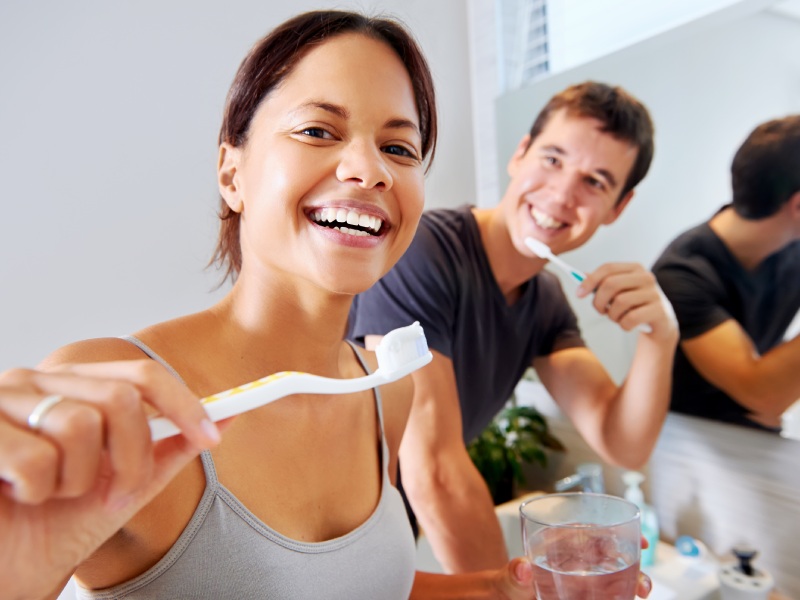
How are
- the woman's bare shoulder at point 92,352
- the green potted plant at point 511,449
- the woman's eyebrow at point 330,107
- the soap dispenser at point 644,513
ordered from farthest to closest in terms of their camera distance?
1. the green potted plant at point 511,449
2. the soap dispenser at point 644,513
3. the woman's eyebrow at point 330,107
4. the woman's bare shoulder at point 92,352

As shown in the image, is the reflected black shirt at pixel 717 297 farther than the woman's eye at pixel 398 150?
Yes

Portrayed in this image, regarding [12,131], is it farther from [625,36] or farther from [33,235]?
[625,36]

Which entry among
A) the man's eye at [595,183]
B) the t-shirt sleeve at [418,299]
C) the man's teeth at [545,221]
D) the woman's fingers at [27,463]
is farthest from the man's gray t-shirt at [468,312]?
the woman's fingers at [27,463]

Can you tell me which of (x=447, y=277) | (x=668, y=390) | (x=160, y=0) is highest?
(x=160, y=0)

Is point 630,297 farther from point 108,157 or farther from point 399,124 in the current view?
point 108,157

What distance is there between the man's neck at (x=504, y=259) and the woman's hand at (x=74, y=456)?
2.86 ft

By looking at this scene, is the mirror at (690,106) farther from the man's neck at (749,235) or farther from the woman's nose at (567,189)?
the woman's nose at (567,189)

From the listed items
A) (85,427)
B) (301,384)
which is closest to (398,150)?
(301,384)

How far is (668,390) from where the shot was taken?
3.56 ft

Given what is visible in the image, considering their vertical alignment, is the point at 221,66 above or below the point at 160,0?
below

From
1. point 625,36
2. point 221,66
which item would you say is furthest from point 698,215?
point 221,66

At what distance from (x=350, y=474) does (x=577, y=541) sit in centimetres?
25

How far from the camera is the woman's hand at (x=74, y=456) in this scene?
234 mm

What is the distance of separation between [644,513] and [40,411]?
3.96ft
